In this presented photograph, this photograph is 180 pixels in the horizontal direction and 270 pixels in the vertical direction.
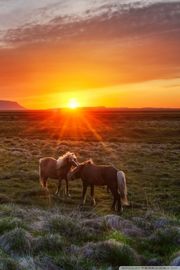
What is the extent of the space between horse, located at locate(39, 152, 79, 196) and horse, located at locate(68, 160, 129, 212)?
1.28 m

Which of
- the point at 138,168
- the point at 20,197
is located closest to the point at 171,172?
the point at 138,168

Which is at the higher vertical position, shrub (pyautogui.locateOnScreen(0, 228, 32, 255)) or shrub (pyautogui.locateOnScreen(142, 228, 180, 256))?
shrub (pyautogui.locateOnScreen(0, 228, 32, 255))

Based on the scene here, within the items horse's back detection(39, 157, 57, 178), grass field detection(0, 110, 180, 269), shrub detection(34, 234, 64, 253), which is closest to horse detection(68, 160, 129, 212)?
grass field detection(0, 110, 180, 269)

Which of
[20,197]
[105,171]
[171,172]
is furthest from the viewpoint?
[171,172]

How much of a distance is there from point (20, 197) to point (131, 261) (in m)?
9.48

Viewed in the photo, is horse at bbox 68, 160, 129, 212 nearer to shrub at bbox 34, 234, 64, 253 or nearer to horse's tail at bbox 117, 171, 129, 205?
horse's tail at bbox 117, 171, 129, 205

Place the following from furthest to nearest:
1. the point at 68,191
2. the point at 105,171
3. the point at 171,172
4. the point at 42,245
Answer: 1. the point at 171,172
2. the point at 68,191
3. the point at 105,171
4. the point at 42,245

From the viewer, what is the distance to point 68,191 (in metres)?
17.9

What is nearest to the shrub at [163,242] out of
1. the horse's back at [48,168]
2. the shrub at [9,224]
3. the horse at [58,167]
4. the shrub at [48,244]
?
the shrub at [48,244]

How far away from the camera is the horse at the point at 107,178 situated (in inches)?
570

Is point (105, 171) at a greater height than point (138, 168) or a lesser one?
greater

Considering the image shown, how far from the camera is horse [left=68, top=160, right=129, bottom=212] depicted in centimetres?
1447

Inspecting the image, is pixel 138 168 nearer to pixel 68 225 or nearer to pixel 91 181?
pixel 91 181

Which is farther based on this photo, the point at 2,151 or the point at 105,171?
the point at 2,151
